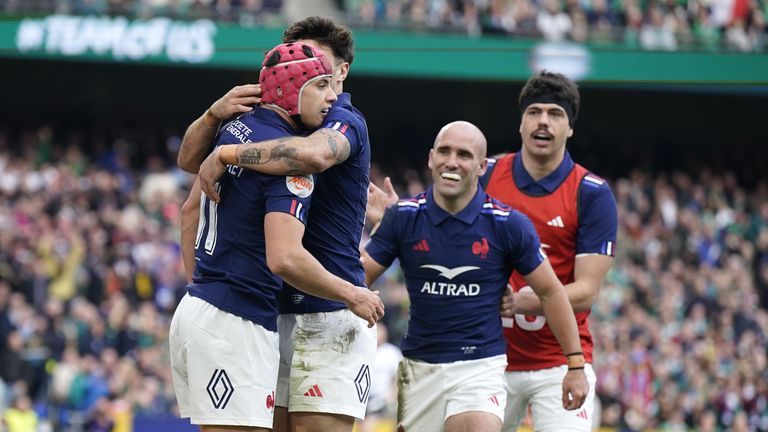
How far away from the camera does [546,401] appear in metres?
6.98

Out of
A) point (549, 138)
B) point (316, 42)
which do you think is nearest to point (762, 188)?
point (549, 138)

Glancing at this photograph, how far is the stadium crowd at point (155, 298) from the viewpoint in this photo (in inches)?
583

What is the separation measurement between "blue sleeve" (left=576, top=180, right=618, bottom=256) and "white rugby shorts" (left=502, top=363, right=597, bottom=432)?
643 mm

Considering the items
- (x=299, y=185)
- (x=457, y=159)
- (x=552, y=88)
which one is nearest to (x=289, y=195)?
(x=299, y=185)

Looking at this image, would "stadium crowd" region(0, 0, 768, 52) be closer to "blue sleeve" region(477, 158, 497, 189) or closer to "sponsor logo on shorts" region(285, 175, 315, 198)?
"blue sleeve" region(477, 158, 497, 189)

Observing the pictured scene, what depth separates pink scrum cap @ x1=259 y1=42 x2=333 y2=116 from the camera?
5359 millimetres

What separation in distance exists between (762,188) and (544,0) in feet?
19.1

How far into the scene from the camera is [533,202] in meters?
7.12

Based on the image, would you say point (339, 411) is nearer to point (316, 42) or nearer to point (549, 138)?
point (316, 42)

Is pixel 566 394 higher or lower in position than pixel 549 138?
lower

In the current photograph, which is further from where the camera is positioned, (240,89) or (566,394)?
(566,394)

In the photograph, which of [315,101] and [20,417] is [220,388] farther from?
[20,417]

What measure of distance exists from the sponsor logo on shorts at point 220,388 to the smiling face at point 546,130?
2571 mm

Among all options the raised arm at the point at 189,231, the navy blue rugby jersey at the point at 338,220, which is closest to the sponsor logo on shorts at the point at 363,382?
the navy blue rugby jersey at the point at 338,220
